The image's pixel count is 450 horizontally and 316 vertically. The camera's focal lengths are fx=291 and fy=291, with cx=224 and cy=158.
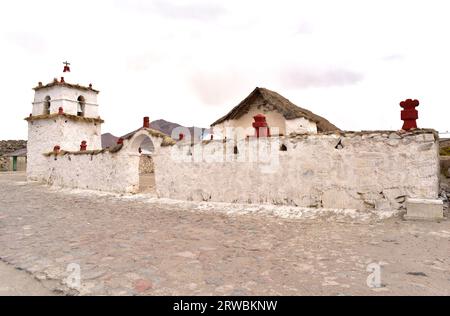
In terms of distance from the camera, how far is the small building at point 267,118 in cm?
1583

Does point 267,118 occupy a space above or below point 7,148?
below

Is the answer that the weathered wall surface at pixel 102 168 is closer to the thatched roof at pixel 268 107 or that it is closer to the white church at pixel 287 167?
the white church at pixel 287 167

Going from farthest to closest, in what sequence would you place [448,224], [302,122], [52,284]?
[302,122]
[448,224]
[52,284]

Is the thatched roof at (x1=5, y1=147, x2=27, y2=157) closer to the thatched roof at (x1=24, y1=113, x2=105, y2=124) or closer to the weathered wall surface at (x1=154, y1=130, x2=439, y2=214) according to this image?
the thatched roof at (x1=24, y1=113, x2=105, y2=124)

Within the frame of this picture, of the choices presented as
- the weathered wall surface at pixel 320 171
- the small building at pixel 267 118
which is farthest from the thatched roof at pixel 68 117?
the weathered wall surface at pixel 320 171

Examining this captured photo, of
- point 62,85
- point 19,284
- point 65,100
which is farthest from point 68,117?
point 19,284

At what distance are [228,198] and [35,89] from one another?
2075 cm

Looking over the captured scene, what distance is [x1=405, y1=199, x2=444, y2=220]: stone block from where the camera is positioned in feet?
21.8

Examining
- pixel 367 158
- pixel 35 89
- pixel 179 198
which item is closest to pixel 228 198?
pixel 179 198

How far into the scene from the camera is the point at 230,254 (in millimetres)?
4594

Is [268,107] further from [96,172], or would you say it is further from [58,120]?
[58,120]

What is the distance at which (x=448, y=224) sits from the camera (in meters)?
6.25

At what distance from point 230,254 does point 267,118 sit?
44.9 feet

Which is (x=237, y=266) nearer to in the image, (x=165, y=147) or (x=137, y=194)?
(x=165, y=147)
